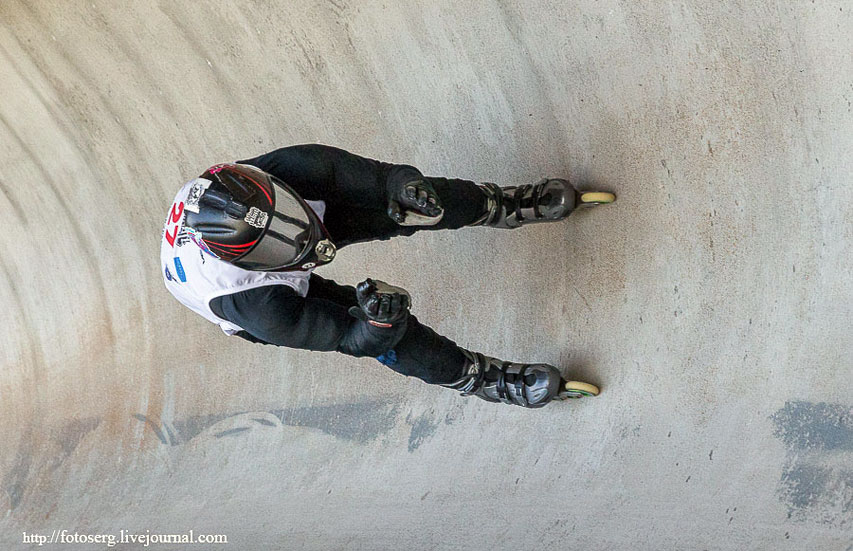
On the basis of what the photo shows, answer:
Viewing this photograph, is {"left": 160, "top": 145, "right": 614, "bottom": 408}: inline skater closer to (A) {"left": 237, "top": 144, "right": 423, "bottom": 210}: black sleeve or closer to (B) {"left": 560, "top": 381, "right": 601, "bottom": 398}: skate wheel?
(A) {"left": 237, "top": 144, "right": 423, "bottom": 210}: black sleeve

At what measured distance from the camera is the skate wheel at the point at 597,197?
3.43m

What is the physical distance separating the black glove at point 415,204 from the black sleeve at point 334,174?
58 mm

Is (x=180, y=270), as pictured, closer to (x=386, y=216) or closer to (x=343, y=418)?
(x=386, y=216)

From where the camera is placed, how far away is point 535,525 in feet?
12.0

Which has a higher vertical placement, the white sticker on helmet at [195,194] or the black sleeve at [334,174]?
the black sleeve at [334,174]

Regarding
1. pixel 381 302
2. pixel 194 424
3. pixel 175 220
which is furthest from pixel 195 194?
pixel 194 424

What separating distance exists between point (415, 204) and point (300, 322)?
65 centimetres

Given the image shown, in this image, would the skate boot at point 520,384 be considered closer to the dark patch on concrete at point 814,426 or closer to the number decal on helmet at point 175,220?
the dark patch on concrete at point 814,426

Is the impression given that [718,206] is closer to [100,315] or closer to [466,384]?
[466,384]

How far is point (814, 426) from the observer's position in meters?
2.86

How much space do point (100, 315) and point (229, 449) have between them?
1.66 m

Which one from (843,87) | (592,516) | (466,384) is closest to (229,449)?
(466,384)

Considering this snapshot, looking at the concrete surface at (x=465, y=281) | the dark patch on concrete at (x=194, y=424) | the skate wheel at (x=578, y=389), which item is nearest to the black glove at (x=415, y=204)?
the concrete surface at (x=465, y=281)

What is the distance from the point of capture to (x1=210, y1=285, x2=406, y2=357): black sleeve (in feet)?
8.64
